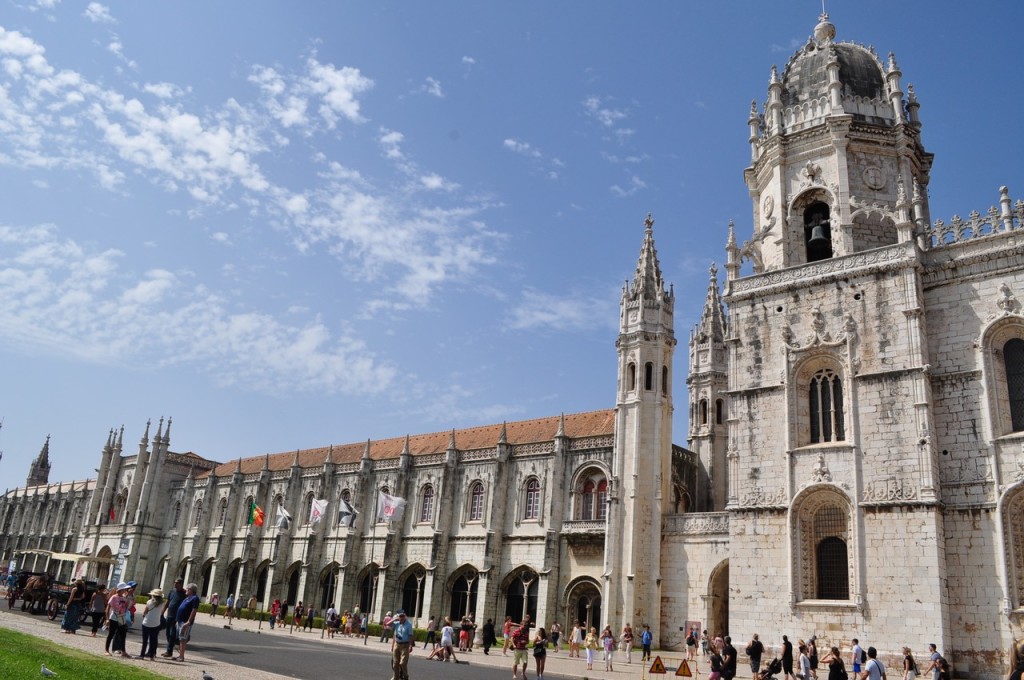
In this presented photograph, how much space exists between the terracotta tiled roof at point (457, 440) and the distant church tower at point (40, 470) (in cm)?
5958

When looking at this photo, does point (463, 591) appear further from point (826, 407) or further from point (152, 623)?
point (152, 623)

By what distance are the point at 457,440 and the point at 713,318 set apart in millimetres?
17070

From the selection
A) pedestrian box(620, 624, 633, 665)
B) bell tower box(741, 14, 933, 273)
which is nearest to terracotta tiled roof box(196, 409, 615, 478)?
pedestrian box(620, 624, 633, 665)

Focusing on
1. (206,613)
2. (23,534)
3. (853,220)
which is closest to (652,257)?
(853,220)

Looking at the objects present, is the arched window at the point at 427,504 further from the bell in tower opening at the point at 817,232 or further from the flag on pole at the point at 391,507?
the bell in tower opening at the point at 817,232

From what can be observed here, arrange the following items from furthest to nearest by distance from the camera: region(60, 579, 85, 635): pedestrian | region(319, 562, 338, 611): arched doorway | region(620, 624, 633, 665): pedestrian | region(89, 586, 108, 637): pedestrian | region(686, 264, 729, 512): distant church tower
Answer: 1. region(319, 562, 338, 611): arched doorway
2. region(686, 264, 729, 512): distant church tower
3. region(620, 624, 633, 665): pedestrian
4. region(89, 586, 108, 637): pedestrian
5. region(60, 579, 85, 635): pedestrian

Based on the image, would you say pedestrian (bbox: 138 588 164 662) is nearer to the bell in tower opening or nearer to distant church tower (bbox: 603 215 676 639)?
distant church tower (bbox: 603 215 676 639)

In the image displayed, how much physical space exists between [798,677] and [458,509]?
954 inches

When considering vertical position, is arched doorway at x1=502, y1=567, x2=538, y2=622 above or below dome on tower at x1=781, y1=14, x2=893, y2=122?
below

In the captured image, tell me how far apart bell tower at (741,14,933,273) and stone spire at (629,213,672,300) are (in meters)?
6.59

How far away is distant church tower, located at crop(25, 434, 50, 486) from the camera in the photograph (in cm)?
10631

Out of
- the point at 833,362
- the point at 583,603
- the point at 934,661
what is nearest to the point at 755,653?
the point at 934,661

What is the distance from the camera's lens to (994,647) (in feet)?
70.6

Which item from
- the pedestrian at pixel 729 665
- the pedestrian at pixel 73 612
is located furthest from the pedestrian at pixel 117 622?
the pedestrian at pixel 729 665
